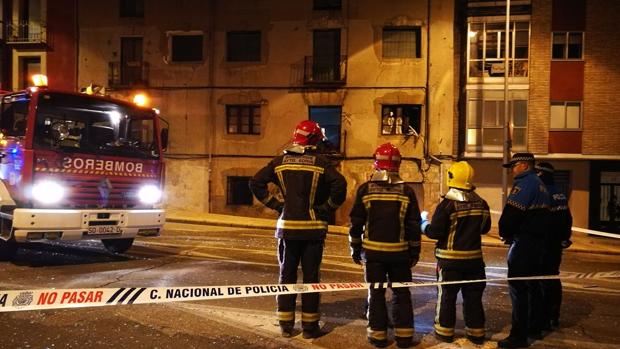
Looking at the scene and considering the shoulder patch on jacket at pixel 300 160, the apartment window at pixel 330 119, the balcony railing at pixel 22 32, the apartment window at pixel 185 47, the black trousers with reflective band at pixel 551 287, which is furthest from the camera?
the balcony railing at pixel 22 32

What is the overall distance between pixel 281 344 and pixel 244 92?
63.1 ft

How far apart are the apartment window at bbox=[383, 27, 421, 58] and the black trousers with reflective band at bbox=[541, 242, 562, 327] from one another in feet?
58.5

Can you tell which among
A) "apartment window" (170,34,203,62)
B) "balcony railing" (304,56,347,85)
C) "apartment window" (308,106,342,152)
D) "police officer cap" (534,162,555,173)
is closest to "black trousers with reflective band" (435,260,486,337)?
"police officer cap" (534,162,555,173)

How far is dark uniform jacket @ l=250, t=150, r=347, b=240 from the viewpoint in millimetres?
4922

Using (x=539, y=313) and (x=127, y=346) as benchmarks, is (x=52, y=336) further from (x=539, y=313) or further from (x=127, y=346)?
(x=539, y=313)

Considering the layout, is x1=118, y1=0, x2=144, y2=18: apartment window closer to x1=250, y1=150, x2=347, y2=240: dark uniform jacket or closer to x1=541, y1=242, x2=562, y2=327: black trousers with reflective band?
x1=250, y1=150, x2=347, y2=240: dark uniform jacket

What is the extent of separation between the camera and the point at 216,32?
23344 millimetres

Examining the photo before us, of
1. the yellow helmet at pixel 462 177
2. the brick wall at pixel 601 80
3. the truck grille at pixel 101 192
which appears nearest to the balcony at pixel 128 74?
the truck grille at pixel 101 192

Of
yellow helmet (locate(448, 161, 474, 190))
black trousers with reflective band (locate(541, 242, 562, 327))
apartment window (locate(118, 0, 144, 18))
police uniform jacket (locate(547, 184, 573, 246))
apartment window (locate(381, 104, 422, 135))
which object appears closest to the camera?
yellow helmet (locate(448, 161, 474, 190))

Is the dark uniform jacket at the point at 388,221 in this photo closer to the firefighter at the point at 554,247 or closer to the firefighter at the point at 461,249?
the firefighter at the point at 461,249

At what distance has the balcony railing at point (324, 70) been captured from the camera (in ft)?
73.6

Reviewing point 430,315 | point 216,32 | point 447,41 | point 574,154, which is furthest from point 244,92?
point 430,315

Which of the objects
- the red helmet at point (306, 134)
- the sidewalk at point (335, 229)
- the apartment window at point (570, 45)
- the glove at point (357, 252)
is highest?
the apartment window at point (570, 45)

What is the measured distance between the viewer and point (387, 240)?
4723 millimetres
